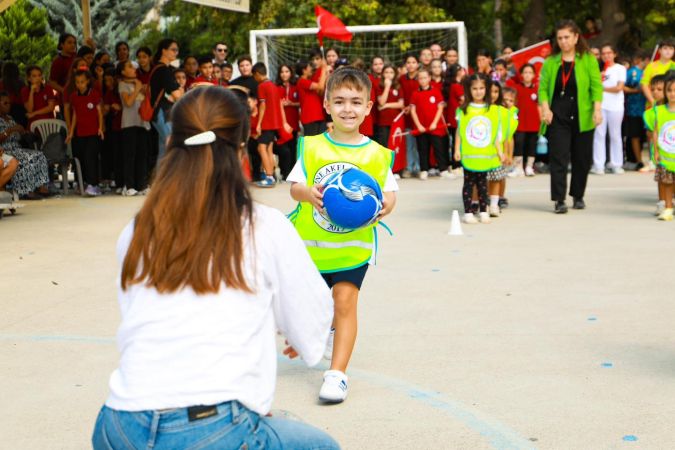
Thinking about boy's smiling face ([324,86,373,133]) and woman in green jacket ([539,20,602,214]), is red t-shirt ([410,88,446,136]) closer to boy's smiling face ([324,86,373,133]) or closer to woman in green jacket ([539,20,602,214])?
woman in green jacket ([539,20,602,214])

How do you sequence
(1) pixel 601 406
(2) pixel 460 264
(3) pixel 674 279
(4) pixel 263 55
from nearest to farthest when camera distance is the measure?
(1) pixel 601 406
(3) pixel 674 279
(2) pixel 460 264
(4) pixel 263 55

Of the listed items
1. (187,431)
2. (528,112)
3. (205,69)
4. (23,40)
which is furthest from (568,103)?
(23,40)

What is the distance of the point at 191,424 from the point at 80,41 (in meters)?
30.3

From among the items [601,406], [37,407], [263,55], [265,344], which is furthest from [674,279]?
[263,55]

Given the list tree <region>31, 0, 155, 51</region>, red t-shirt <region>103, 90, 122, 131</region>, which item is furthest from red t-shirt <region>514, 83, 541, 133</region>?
tree <region>31, 0, 155, 51</region>

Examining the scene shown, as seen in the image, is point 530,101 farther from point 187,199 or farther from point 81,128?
point 187,199

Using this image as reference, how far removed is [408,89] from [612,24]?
11.0 m

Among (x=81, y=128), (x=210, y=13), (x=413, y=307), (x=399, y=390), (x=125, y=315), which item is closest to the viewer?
(x=125, y=315)

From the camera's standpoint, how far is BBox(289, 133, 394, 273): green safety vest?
5.06 metres

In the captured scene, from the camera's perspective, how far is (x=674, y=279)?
25.5 ft

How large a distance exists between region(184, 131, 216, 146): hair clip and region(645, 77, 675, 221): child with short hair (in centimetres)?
884

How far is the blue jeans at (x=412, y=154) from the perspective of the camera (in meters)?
17.4

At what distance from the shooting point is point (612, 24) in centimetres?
2614

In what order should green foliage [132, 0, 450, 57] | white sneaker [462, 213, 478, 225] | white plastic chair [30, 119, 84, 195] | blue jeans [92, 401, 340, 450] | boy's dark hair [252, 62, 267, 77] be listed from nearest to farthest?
blue jeans [92, 401, 340, 450] < white sneaker [462, 213, 478, 225] < white plastic chair [30, 119, 84, 195] < boy's dark hair [252, 62, 267, 77] < green foliage [132, 0, 450, 57]
